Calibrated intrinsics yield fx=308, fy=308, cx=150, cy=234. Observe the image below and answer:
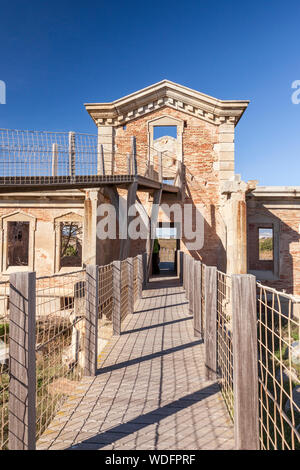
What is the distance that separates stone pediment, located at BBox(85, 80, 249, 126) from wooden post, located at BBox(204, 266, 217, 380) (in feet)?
42.3

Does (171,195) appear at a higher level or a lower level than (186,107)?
lower

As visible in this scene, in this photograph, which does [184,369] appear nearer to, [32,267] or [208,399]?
[208,399]

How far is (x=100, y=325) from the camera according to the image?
748 cm

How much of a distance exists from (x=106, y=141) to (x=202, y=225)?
6439 mm

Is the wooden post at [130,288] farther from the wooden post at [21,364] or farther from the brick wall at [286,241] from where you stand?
the brick wall at [286,241]

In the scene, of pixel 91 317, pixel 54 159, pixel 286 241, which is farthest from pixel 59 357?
pixel 286 241

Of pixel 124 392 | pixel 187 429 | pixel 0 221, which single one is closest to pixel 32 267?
pixel 0 221

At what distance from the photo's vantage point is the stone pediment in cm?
1505

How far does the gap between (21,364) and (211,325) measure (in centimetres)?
263

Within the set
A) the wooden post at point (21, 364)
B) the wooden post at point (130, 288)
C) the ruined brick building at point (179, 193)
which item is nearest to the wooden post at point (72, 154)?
the ruined brick building at point (179, 193)

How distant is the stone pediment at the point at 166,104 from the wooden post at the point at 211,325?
12894mm

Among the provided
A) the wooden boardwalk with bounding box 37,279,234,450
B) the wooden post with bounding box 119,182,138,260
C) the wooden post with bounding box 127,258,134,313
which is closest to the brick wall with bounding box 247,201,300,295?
the wooden post with bounding box 119,182,138,260

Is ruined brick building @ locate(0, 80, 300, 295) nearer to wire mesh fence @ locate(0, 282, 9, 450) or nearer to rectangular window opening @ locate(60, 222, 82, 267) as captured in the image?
wire mesh fence @ locate(0, 282, 9, 450)

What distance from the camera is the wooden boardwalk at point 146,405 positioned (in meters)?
2.86
